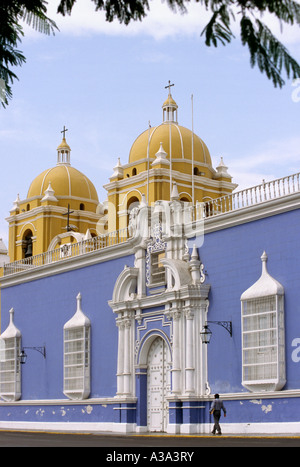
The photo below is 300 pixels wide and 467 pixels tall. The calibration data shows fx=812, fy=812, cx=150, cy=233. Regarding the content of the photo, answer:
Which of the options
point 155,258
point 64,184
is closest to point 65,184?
point 64,184

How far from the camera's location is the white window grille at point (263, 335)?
15.2 metres

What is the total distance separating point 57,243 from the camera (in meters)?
30.0

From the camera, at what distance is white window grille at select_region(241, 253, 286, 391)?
15203mm

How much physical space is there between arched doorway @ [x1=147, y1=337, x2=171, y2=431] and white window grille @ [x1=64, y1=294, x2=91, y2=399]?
2.15 meters

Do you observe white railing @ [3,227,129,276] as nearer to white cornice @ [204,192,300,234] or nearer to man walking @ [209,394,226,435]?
white cornice @ [204,192,300,234]

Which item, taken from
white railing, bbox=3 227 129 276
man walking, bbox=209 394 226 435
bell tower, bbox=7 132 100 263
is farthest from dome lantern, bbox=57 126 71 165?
man walking, bbox=209 394 226 435

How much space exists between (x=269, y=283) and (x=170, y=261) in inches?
119

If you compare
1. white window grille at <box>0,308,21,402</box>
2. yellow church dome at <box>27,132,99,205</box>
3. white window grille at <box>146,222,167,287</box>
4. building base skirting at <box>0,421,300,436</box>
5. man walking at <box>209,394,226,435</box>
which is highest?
yellow church dome at <box>27,132,99,205</box>

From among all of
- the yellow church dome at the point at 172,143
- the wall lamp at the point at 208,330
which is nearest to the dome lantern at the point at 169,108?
the yellow church dome at the point at 172,143

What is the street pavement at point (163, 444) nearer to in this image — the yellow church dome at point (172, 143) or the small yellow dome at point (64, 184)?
the yellow church dome at point (172, 143)

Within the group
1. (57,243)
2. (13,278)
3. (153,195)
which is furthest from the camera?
(57,243)

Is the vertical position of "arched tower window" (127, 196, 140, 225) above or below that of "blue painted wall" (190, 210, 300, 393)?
above

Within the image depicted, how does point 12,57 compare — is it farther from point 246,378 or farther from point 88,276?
point 88,276
